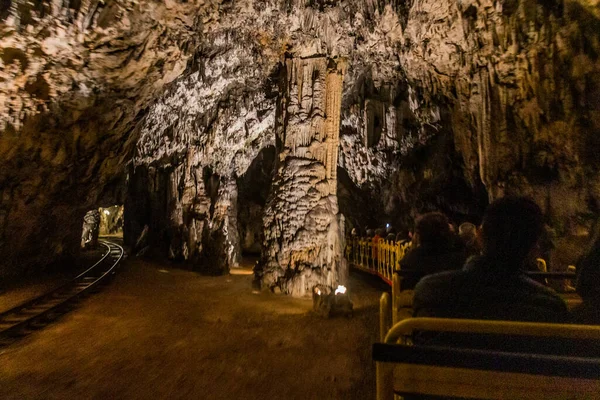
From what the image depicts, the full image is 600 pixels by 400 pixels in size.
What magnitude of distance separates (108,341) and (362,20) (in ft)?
30.9

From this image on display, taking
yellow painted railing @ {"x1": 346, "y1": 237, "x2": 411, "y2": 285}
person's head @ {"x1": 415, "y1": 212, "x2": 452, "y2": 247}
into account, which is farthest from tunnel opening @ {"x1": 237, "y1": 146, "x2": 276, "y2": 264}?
person's head @ {"x1": 415, "y1": 212, "x2": 452, "y2": 247}

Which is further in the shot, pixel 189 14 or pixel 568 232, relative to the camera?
pixel 189 14

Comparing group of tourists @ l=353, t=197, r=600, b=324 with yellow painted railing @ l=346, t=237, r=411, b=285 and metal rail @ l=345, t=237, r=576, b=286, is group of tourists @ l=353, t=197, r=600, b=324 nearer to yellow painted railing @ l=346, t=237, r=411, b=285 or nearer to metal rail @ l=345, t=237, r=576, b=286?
metal rail @ l=345, t=237, r=576, b=286

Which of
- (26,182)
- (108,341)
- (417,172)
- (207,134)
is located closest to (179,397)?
(108,341)

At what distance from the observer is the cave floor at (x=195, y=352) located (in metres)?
4.21

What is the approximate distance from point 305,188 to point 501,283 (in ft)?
28.0

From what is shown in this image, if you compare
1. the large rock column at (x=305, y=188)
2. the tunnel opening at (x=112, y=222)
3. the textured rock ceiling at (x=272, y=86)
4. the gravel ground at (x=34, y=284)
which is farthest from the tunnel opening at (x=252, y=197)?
the tunnel opening at (x=112, y=222)

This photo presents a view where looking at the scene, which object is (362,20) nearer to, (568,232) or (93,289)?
(568,232)

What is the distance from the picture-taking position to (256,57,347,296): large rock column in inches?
386

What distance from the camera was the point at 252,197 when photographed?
2128cm

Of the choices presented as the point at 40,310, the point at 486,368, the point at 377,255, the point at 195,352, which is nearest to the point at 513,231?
the point at 486,368

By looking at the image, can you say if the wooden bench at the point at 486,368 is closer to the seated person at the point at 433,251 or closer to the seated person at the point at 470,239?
the seated person at the point at 433,251

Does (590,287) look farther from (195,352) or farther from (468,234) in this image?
(195,352)

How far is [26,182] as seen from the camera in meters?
9.96
